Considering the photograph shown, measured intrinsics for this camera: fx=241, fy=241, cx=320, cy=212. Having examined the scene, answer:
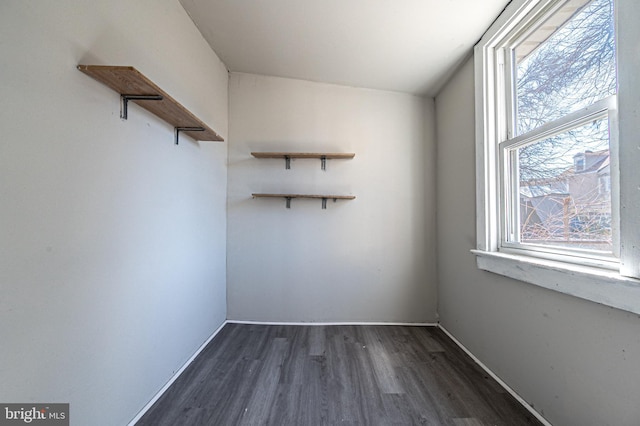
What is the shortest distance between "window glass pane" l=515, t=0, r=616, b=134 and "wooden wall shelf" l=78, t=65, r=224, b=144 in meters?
2.11

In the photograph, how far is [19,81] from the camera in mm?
825

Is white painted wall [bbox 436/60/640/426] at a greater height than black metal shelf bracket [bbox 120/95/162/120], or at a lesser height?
lesser

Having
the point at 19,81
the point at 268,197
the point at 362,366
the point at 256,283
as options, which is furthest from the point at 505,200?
the point at 19,81

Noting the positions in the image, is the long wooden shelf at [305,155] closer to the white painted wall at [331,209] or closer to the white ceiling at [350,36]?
the white painted wall at [331,209]

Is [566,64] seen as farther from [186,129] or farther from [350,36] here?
[186,129]

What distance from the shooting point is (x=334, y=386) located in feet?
5.35

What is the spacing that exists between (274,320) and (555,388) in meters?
2.17

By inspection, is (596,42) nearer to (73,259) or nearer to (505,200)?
(505,200)

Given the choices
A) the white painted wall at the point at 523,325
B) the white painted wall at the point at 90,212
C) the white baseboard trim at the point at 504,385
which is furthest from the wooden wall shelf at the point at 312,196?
the white baseboard trim at the point at 504,385

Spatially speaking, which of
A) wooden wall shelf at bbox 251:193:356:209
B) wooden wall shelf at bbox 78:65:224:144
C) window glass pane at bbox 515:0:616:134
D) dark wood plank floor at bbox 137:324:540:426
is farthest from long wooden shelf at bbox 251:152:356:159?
dark wood plank floor at bbox 137:324:540:426

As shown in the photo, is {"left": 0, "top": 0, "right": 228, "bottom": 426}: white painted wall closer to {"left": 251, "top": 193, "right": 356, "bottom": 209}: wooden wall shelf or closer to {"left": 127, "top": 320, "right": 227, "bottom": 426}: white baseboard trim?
{"left": 127, "top": 320, "right": 227, "bottom": 426}: white baseboard trim

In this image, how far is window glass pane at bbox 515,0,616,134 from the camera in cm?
115

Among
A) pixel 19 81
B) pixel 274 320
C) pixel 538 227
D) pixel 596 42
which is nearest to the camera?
pixel 19 81

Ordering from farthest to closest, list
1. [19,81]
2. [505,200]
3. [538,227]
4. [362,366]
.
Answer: [362,366]
[505,200]
[538,227]
[19,81]
